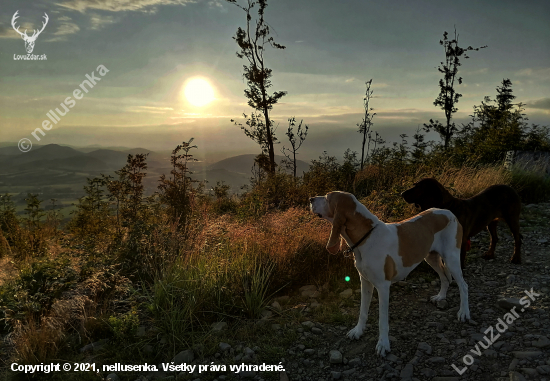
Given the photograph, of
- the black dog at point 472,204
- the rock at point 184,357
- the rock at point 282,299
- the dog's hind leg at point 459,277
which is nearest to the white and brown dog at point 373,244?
the dog's hind leg at point 459,277

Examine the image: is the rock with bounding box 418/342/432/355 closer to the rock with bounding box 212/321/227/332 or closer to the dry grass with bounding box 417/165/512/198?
the rock with bounding box 212/321/227/332

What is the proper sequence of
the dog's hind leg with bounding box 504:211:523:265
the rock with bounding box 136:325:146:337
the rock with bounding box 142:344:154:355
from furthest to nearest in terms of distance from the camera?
the dog's hind leg with bounding box 504:211:523:265 < the rock with bounding box 136:325:146:337 < the rock with bounding box 142:344:154:355

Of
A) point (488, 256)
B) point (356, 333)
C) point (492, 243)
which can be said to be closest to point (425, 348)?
point (356, 333)

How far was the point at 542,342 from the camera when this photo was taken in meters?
3.30

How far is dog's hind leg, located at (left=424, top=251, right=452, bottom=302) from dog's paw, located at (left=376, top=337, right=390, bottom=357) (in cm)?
142

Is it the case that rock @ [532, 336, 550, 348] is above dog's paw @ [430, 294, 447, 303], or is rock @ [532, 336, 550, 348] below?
above

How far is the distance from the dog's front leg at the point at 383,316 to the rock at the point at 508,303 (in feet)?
5.85

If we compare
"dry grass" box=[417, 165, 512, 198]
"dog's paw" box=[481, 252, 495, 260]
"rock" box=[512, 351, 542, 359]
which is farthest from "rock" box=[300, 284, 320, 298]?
"dry grass" box=[417, 165, 512, 198]

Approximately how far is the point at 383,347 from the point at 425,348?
1.48ft

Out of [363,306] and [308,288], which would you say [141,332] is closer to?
[308,288]

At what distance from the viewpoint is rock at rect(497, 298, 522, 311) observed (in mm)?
4086

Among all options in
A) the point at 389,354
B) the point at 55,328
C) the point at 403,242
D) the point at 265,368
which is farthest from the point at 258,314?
the point at 55,328

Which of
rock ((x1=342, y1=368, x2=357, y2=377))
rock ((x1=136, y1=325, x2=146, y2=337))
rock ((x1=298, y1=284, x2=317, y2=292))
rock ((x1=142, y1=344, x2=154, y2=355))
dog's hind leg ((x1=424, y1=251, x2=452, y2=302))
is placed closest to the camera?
rock ((x1=342, y1=368, x2=357, y2=377))

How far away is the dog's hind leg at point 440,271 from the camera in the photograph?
4.35 metres
